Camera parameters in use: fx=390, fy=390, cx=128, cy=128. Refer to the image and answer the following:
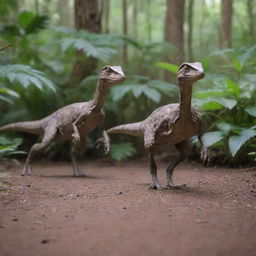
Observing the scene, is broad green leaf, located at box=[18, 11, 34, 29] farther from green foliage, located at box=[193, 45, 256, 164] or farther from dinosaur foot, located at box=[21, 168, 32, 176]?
green foliage, located at box=[193, 45, 256, 164]

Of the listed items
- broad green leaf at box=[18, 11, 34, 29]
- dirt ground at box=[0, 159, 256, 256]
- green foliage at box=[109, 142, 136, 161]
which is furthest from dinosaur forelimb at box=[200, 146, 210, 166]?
broad green leaf at box=[18, 11, 34, 29]

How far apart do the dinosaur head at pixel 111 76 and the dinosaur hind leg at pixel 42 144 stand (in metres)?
1.31

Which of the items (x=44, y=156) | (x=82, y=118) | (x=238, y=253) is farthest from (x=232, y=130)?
(x=44, y=156)

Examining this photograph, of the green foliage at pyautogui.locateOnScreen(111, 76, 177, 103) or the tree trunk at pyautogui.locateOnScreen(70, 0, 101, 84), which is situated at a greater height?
the tree trunk at pyautogui.locateOnScreen(70, 0, 101, 84)

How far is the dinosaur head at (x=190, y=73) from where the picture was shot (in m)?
4.57

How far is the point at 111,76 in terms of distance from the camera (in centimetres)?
592

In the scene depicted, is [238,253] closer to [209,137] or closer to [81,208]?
[81,208]

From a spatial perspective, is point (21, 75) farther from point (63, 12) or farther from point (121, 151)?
point (63, 12)

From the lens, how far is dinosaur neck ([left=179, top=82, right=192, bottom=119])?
482 centimetres

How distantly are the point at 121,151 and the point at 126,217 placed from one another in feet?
14.4

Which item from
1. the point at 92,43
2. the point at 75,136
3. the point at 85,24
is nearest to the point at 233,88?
the point at 75,136

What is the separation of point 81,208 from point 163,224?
3.21ft

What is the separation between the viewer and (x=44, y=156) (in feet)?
29.7

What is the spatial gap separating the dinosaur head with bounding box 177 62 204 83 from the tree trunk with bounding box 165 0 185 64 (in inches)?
184
